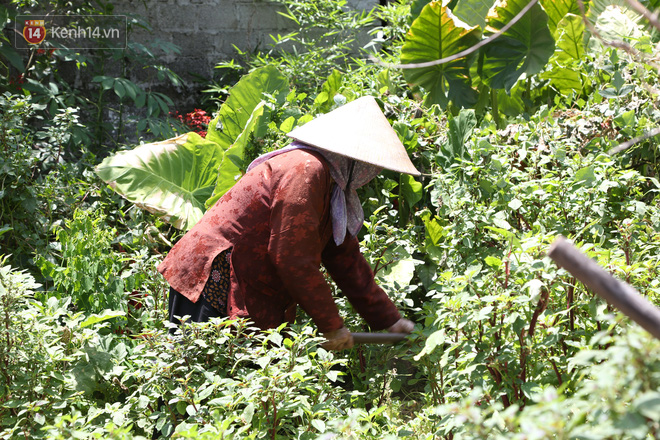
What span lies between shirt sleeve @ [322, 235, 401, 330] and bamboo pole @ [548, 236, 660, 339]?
1.64m

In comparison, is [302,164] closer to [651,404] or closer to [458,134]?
[458,134]

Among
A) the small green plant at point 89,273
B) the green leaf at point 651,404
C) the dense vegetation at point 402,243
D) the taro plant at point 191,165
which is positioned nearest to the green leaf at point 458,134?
the dense vegetation at point 402,243

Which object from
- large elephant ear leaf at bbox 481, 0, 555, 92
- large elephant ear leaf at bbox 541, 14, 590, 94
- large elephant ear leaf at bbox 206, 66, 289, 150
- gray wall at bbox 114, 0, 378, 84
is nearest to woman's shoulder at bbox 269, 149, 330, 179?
large elephant ear leaf at bbox 206, 66, 289, 150

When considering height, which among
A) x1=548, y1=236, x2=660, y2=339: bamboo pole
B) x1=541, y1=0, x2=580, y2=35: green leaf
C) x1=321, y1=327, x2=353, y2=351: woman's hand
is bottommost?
x1=321, y1=327, x2=353, y2=351: woman's hand

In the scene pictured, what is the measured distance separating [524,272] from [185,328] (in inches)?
40.4

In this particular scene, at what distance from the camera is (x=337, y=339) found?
2.45m

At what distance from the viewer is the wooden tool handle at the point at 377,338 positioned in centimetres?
254

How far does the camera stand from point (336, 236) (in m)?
2.44

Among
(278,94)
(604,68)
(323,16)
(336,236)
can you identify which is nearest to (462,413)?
(336,236)

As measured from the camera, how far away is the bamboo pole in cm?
95

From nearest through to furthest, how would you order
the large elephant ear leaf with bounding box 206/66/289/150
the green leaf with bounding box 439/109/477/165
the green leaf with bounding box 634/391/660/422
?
the green leaf with bounding box 634/391/660/422 < the green leaf with bounding box 439/109/477/165 < the large elephant ear leaf with bounding box 206/66/289/150

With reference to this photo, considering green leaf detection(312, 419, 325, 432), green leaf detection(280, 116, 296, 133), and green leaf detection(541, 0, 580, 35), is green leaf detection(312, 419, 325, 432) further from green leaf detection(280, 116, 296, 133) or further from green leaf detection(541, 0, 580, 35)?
green leaf detection(541, 0, 580, 35)

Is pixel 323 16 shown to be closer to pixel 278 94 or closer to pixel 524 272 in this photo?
pixel 278 94

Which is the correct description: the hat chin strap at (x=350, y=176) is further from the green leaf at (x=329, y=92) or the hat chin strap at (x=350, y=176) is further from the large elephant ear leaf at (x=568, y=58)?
the large elephant ear leaf at (x=568, y=58)
